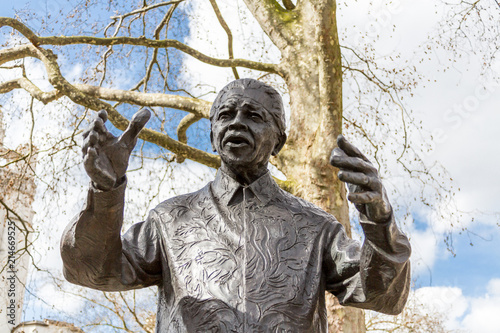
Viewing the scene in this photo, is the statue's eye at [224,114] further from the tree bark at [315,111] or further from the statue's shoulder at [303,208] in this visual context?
the tree bark at [315,111]

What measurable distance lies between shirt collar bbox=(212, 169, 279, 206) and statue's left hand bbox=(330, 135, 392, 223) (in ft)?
2.38

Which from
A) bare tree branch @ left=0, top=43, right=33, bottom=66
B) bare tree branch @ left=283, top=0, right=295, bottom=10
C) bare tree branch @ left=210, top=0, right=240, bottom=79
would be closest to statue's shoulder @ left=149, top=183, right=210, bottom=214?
bare tree branch @ left=283, top=0, right=295, bottom=10

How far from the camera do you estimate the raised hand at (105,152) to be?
2.68 metres

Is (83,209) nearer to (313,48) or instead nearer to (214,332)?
(214,332)

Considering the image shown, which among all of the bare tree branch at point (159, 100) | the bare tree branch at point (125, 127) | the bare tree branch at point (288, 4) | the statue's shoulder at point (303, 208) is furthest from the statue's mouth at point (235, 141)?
the bare tree branch at point (288, 4)

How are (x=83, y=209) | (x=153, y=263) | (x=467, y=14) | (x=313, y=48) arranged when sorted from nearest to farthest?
(x=83, y=209) → (x=153, y=263) → (x=313, y=48) → (x=467, y=14)

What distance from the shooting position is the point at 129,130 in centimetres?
282

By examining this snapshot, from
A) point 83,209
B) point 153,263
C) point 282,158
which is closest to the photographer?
point 83,209

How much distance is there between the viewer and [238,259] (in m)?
2.97

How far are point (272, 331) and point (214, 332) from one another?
24 cm

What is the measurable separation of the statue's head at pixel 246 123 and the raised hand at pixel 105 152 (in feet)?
1.54

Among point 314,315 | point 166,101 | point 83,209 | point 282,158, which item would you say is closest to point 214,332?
point 314,315

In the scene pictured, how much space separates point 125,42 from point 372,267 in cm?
745

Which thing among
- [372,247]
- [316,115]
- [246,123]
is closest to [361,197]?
[372,247]
